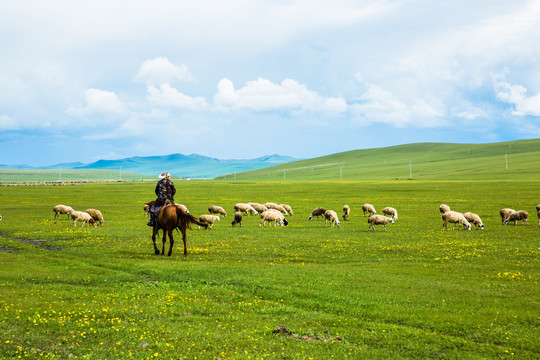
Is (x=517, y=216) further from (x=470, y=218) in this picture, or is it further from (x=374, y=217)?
(x=374, y=217)

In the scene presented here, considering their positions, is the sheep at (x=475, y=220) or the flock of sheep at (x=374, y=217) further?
the sheep at (x=475, y=220)

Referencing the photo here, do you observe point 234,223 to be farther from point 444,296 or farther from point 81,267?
point 444,296

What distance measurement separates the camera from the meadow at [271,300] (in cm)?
1064

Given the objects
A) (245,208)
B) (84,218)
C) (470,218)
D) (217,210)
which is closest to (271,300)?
(470,218)

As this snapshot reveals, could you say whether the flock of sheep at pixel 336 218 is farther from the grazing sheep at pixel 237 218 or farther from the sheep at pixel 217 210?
the sheep at pixel 217 210

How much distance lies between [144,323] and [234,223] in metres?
25.7

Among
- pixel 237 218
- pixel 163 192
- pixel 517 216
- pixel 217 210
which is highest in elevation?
pixel 163 192

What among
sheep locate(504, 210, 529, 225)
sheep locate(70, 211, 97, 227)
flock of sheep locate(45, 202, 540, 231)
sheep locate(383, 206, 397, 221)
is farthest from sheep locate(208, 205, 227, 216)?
sheep locate(504, 210, 529, 225)

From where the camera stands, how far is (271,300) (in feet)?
48.9

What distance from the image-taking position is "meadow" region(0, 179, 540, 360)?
10.6 metres

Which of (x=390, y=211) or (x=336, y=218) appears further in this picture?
(x=390, y=211)

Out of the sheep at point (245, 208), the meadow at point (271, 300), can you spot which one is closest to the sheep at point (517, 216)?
the meadow at point (271, 300)

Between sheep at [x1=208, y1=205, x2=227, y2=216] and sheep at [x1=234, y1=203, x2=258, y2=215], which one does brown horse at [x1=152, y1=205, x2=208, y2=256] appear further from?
sheep at [x1=234, y1=203, x2=258, y2=215]

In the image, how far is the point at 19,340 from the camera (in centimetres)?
1030
